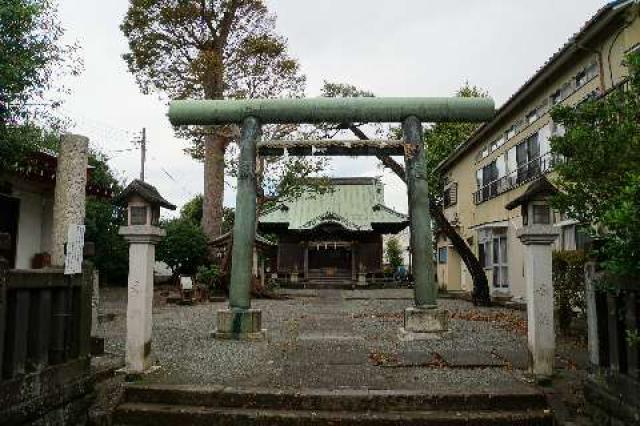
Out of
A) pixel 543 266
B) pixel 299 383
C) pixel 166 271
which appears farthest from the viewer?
pixel 166 271

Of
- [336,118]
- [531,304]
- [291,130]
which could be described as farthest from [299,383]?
[291,130]

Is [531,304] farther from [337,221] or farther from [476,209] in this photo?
[337,221]

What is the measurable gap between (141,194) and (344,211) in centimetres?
2727

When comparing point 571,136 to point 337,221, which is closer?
point 571,136

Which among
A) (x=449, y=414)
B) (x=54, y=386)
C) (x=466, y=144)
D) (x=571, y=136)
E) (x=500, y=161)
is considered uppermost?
(x=466, y=144)

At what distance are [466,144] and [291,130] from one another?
8.63 metres

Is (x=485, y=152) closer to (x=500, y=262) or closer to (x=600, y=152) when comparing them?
(x=500, y=262)

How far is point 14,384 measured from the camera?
435cm

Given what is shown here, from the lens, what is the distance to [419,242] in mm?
9406

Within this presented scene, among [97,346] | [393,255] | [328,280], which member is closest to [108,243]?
[328,280]

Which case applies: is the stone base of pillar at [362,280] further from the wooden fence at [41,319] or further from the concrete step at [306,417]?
the wooden fence at [41,319]

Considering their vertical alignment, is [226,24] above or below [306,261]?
above

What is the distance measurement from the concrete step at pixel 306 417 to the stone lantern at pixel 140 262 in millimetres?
977

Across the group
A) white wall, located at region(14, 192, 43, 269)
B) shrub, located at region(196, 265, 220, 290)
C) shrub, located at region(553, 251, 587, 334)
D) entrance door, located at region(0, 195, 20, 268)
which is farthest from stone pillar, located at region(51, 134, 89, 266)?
shrub, located at region(196, 265, 220, 290)
